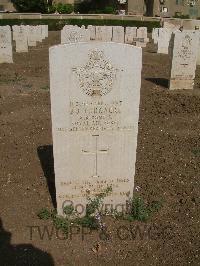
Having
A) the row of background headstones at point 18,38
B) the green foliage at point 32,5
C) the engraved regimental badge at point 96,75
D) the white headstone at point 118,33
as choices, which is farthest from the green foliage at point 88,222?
the green foliage at point 32,5

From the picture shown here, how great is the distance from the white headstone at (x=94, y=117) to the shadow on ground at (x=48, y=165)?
0.67 metres

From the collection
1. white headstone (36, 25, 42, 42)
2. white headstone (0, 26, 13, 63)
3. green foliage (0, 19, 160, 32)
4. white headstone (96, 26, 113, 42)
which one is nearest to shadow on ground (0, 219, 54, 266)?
white headstone (0, 26, 13, 63)

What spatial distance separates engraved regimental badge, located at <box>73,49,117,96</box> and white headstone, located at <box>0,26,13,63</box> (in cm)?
1071

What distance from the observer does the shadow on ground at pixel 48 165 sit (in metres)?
5.32

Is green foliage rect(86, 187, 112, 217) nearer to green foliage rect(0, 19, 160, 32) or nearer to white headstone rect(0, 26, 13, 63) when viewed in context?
white headstone rect(0, 26, 13, 63)

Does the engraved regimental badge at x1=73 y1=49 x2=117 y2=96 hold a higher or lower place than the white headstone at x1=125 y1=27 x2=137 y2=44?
higher

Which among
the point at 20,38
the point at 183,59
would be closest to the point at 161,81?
the point at 183,59

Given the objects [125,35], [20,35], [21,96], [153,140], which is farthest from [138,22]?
[153,140]

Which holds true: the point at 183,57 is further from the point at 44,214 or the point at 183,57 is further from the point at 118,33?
the point at 118,33

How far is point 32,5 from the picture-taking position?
40312 millimetres

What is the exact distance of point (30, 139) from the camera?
7.16 m

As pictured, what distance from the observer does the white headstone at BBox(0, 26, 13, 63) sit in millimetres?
13936

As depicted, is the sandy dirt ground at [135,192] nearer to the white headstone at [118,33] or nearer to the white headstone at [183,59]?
the white headstone at [183,59]

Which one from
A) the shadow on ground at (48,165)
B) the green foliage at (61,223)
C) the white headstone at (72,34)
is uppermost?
the white headstone at (72,34)
